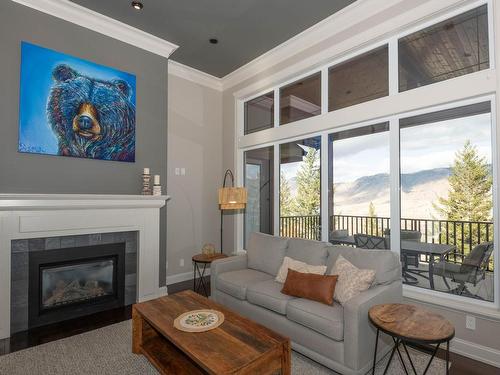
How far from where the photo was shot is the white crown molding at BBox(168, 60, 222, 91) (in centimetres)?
486

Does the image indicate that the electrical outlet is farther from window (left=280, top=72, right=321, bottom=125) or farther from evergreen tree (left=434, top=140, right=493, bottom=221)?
window (left=280, top=72, right=321, bottom=125)

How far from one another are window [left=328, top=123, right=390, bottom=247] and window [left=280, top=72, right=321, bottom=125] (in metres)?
0.59

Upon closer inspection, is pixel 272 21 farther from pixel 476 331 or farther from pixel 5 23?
pixel 476 331

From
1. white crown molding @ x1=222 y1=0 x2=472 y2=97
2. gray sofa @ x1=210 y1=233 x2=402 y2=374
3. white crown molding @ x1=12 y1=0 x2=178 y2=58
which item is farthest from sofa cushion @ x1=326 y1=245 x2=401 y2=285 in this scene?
white crown molding @ x1=12 y1=0 x2=178 y2=58

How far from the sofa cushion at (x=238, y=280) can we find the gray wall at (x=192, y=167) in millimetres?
1685

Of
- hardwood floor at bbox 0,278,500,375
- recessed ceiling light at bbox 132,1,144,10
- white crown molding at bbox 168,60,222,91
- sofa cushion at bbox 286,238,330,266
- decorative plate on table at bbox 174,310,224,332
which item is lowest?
hardwood floor at bbox 0,278,500,375

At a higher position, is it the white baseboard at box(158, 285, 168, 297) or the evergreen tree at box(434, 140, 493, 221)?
the evergreen tree at box(434, 140, 493, 221)

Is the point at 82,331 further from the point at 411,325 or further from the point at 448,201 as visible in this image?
the point at 448,201

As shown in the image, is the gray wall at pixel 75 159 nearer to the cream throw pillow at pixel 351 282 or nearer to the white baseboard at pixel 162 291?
the white baseboard at pixel 162 291

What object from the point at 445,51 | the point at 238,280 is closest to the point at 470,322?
the point at 238,280

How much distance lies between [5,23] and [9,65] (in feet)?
1.51

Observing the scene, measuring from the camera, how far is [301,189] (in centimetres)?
437

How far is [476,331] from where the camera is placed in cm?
254

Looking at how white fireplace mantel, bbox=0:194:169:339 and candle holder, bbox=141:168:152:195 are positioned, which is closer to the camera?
white fireplace mantel, bbox=0:194:169:339
